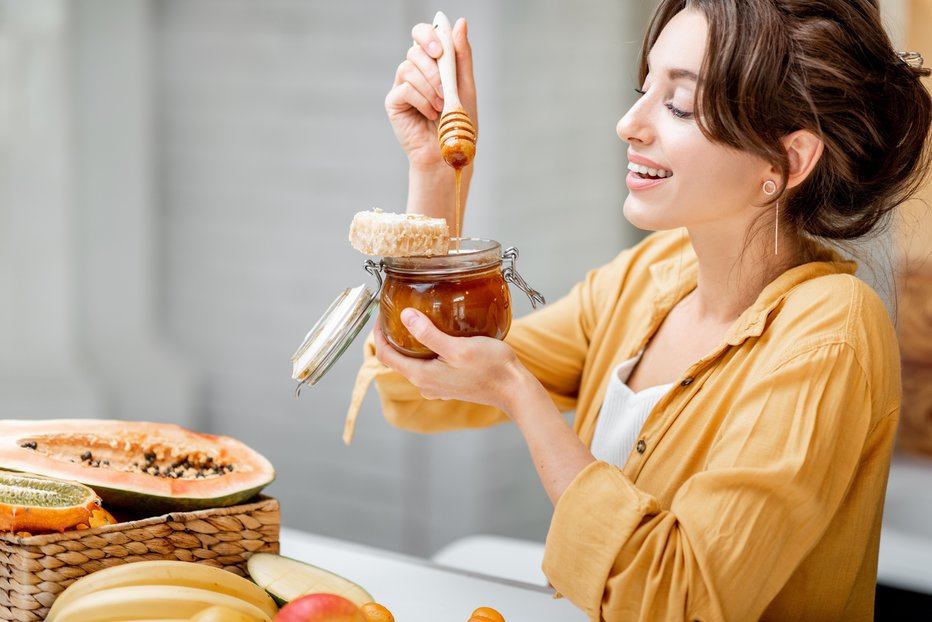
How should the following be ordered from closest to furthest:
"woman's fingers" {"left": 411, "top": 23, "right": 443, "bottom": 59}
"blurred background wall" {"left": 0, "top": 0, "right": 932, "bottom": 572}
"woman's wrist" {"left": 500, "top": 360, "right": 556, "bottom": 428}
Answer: "woman's wrist" {"left": 500, "top": 360, "right": 556, "bottom": 428}, "woman's fingers" {"left": 411, "top": 23, "right": 443, "bottom": 59}, "blurred background wall" {"left": 0, "top": 0, "right": 932, "bottom": 572}

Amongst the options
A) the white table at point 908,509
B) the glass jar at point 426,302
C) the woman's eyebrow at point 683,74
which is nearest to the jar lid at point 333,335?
the glass jar at point 426,302

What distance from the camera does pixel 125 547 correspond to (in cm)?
123

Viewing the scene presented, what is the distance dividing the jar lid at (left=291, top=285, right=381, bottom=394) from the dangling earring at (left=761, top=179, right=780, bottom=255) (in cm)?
55

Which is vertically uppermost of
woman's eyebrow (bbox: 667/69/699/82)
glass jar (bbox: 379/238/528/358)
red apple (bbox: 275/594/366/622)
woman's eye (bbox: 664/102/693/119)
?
woman's eyebrow (bbox: 667/69/699/82)

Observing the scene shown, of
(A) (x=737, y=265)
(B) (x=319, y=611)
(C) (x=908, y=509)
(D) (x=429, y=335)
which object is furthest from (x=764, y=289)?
(C) (x=908, y=509)

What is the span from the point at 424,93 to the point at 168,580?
0.80 metres

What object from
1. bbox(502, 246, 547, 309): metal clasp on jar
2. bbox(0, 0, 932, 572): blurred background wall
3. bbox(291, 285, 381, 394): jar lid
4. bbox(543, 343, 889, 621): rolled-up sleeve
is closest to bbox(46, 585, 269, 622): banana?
bbox(291, 285, 381, 394): jar lid

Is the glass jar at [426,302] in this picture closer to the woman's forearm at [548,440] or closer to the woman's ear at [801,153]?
the woman's forearm at [548,440]

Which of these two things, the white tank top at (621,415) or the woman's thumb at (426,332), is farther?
the white tank top at (621,415)

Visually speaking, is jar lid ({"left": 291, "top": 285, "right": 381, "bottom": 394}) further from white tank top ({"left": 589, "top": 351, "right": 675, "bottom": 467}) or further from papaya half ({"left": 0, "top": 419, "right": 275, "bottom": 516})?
white tank top ({"left": 589, "top": 351, "right": 675, "bottom": 467})

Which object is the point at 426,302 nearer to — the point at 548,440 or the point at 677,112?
the point at 548,440

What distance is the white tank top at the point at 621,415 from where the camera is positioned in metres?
1.54

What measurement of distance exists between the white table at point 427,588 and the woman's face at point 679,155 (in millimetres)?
545

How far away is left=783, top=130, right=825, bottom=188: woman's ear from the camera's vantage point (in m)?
1.34
